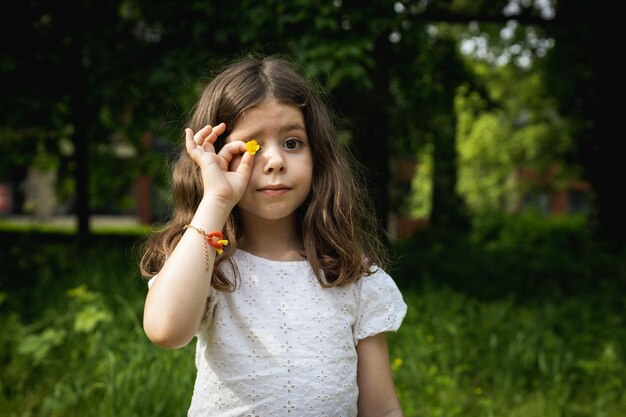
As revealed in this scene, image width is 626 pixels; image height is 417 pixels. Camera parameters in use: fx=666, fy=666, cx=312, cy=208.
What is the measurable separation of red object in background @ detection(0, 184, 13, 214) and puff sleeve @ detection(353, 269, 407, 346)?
26663mm

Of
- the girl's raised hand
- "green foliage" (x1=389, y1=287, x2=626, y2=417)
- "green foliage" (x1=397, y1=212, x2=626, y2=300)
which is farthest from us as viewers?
"green foliage" (x1=397, y1=212, x2=626, y2=300)

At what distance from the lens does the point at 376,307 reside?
5.90 ft

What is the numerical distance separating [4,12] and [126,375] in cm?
349

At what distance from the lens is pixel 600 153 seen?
34.5 feet

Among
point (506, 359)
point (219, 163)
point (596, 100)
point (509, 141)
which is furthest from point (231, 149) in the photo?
point (509, 141)

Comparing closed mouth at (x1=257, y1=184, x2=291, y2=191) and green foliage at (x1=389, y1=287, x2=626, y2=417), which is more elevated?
closed mouth at (x1=257, y1=184, x2=291, y2=191)

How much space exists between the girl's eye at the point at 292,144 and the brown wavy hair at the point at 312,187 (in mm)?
75

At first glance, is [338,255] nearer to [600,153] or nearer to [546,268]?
[546,268]

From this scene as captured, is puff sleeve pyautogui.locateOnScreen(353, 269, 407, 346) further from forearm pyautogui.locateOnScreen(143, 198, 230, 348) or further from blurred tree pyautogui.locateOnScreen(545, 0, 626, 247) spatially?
blurred tree pyautogui.locateOnScreen(545, 0, 626, 247)

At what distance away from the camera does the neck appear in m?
1.80

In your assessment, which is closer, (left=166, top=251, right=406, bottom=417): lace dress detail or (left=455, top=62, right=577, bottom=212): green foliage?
(left=166, top=251, right=406, bottom=417): lace dress detail

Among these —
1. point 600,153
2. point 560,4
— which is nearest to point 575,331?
point 560,4

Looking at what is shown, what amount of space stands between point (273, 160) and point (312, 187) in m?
0.25

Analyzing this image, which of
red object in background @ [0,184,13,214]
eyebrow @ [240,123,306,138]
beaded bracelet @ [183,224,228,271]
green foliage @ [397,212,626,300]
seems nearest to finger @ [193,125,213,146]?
eyebrow @ [240,123,306,138]
